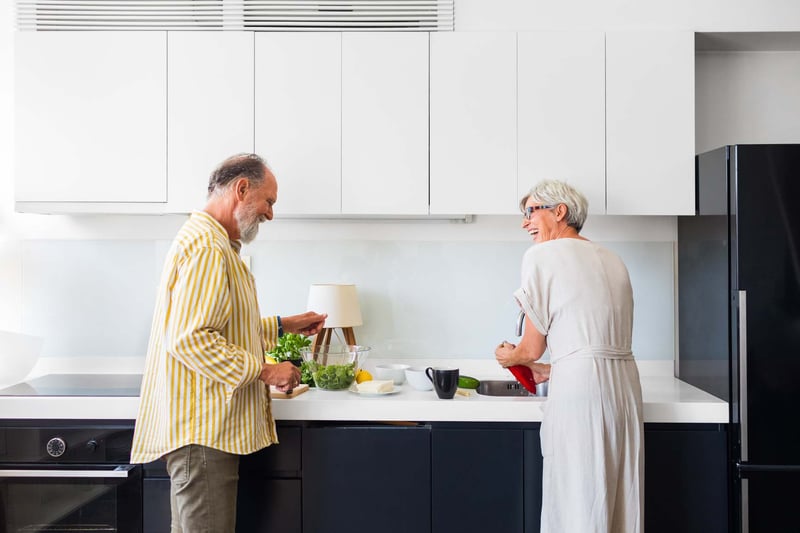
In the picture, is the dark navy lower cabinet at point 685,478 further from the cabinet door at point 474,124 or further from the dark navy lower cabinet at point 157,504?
the dark navy lower cabinet at point 157,504

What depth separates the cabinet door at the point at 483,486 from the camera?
2334 millimetres

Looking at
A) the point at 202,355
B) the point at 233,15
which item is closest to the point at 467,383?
the point at 202,355

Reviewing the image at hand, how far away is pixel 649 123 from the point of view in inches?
105

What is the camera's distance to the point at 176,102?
8.79ft

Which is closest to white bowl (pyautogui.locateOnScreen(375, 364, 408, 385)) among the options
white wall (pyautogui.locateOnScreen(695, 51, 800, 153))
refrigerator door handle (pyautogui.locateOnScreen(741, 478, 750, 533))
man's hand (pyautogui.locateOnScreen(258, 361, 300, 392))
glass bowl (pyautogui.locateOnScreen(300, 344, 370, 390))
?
glass bowl (pyautogui.locateOnScreen(300, 344, 370, 390))

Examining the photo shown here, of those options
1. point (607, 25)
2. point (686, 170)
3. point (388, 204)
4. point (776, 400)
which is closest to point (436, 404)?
point (388, 204)

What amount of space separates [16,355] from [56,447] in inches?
22.8

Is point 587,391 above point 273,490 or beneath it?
above

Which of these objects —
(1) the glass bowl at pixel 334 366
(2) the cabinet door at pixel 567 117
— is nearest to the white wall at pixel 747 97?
(2) the cabinet door at pixel 567 117

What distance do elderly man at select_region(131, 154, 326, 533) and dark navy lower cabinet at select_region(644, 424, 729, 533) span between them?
52.4 inches

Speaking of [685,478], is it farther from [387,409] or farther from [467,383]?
[387,409]

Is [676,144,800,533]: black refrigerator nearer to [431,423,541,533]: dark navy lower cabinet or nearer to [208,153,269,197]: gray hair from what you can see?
[431,423,541,533]: dark navy lower cabinet

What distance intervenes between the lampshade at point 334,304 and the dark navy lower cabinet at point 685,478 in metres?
1.24

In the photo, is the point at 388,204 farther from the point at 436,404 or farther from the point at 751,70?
the point at 751,70
